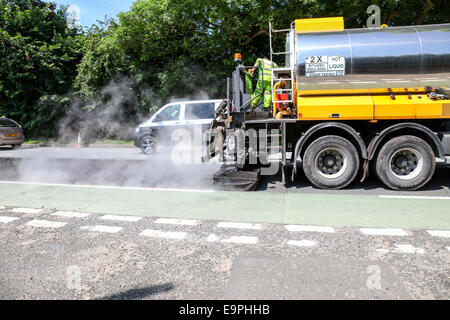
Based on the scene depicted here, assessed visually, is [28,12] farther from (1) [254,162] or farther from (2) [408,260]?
(2) [408,260]

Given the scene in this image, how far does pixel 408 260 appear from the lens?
3.39 m

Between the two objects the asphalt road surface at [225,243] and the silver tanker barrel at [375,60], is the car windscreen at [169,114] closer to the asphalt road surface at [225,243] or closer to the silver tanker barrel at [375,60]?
the asphalt road surface at [225,243]

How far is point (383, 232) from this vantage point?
4152mm

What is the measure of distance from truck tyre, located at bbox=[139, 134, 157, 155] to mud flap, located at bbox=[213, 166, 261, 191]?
19.6 ft

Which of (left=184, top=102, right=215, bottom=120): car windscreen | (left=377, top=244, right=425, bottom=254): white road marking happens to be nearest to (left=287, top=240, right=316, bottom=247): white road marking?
(left=377, top=244, right=425, bottom=254): white road marking

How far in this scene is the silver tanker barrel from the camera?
5.86 meters

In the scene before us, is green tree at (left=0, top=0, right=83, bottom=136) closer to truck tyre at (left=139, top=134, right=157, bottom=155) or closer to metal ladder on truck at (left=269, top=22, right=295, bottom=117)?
truck tyre at (left=139, top=134, right=157, bottom=155)

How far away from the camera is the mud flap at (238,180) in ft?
21.2

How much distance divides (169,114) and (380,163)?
7.62 meters

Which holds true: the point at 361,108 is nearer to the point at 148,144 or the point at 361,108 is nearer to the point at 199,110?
the point at 199,110

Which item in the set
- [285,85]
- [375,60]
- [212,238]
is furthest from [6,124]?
[375,60]

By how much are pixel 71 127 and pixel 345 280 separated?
61.6 feet

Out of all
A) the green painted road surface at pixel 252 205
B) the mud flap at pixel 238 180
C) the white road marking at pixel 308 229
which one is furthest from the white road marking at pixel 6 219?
the white road marking at pixel 308 229

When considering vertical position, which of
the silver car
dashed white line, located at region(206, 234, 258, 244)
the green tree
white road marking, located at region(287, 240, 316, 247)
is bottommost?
white road marking, located at region(287, 240, 316, 247)
